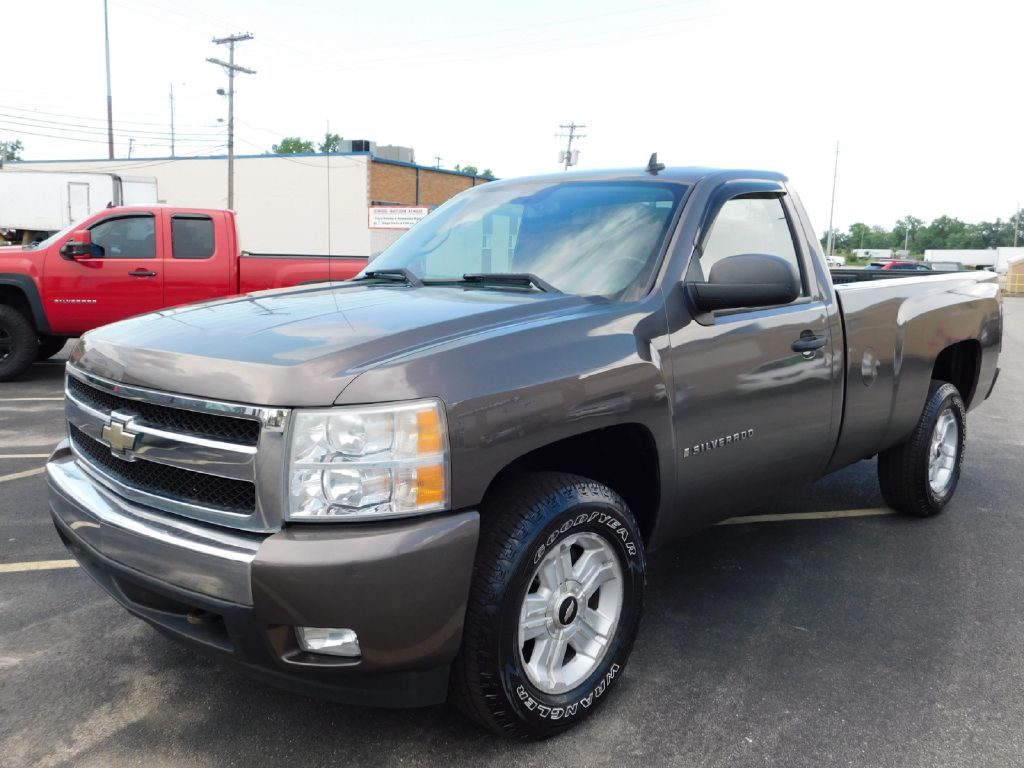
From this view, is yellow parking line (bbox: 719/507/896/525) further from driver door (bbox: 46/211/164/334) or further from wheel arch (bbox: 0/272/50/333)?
wheel arch (bbox: 0/272/50/333)

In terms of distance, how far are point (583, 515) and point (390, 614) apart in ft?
2.32

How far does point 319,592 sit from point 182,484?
1.93 feet

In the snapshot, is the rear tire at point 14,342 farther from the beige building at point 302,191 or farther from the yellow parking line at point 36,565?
the beige building at point 302,191

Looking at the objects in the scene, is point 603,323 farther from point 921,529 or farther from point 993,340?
point 993,340

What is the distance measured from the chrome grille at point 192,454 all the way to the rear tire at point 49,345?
9363mm

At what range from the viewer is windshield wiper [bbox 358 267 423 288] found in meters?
3.59

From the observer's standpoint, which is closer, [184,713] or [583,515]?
[583,515]

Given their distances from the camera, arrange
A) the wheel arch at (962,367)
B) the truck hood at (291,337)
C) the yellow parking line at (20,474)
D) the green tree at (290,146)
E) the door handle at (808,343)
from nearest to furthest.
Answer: the truck hood at (291,337)
the door handle at (808,343)
the wheel arch at (962,367)
the yellow parking line at (20,474)
the green tree at (290,146)

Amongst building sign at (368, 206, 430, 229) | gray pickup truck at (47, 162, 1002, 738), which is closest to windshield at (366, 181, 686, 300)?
gray pickup truck at (47, 162, 1002, 738)

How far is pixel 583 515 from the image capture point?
2.64m

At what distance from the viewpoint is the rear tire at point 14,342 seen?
962 cm

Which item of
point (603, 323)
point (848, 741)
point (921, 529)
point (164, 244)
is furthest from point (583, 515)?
point (164, 244)

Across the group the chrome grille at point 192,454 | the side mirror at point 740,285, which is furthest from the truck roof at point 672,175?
the chrome grille at point 192,454

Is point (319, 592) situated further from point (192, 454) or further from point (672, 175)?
point (672, 175)
